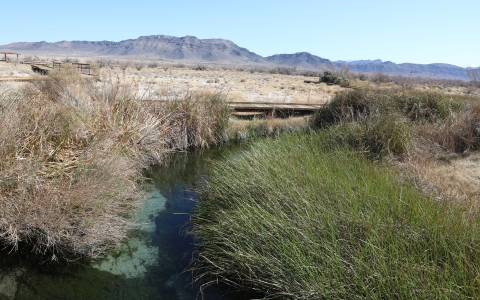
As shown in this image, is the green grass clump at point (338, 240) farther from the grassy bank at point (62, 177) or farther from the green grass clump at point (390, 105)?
the green grass clump at point (390, 105)

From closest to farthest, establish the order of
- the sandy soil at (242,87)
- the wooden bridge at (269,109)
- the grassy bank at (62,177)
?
the grassy bank at (62,177)
the wooden bridge at (269,109)
the sandy soil at (242,87)

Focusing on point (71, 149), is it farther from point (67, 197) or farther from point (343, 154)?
point (343, 154)

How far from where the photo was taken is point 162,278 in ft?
17.7

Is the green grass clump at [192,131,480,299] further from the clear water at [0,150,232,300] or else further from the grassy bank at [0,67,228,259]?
the grassy bank at [0,67,228,259]

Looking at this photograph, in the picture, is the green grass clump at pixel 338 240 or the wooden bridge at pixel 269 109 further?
the wooden bridge at pixel 269 109

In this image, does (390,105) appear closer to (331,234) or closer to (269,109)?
(269,109)

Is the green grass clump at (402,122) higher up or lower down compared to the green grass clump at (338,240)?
higher up

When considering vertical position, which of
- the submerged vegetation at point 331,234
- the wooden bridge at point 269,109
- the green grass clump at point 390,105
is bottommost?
the submerged vegetation at point 331,234

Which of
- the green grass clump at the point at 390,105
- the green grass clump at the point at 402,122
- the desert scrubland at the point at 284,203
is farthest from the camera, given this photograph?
the green grass clump at the point at 390,105

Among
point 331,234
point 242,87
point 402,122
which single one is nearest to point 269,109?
point 402,122

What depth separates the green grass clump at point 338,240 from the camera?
11.9 feet

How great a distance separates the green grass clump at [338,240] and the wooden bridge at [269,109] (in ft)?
26.8

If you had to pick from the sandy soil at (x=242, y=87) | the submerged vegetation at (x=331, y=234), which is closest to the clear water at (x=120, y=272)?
the submerged vegetation at (x=331, y=234)

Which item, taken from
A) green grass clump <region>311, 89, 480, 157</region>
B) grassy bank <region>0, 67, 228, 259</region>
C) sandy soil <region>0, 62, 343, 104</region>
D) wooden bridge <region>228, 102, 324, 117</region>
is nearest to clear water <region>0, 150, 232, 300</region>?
grassy bank <region>0, 67, 228, 259</region>
